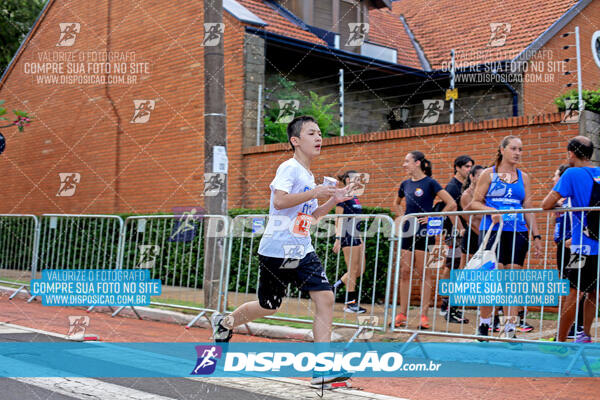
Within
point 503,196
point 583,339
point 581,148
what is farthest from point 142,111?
point 583,339

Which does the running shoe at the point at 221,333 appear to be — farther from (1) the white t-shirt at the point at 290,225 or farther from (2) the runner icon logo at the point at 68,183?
(2) the runner icon logo at the point at 68,183

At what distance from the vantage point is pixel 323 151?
12.4 m

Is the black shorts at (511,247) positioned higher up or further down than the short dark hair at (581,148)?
further down

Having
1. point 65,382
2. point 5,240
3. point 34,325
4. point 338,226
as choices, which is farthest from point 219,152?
point 5,240

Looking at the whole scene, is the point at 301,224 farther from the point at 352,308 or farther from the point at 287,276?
the point at 352,308

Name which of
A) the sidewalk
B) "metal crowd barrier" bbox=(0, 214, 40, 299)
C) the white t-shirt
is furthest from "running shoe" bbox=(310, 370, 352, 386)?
"metal crowd barrier" bbox=(0, 214, 40, 299)

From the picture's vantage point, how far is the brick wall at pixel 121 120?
15.1m

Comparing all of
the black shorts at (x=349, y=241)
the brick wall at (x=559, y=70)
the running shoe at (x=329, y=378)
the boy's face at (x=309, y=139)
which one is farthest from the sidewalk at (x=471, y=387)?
the brick wall at (x=559, y=70)

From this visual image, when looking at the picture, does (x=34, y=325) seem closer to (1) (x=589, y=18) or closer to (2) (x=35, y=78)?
(2) (x=35, y=78)

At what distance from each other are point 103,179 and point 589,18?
1405cm

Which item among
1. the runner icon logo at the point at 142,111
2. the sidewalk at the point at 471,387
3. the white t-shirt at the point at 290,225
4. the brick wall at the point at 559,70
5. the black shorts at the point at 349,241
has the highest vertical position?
the brick wall at the point at 559,70

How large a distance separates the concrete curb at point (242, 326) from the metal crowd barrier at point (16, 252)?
214cm

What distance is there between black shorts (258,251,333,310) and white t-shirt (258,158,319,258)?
0.17 ft

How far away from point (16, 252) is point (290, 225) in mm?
9955
